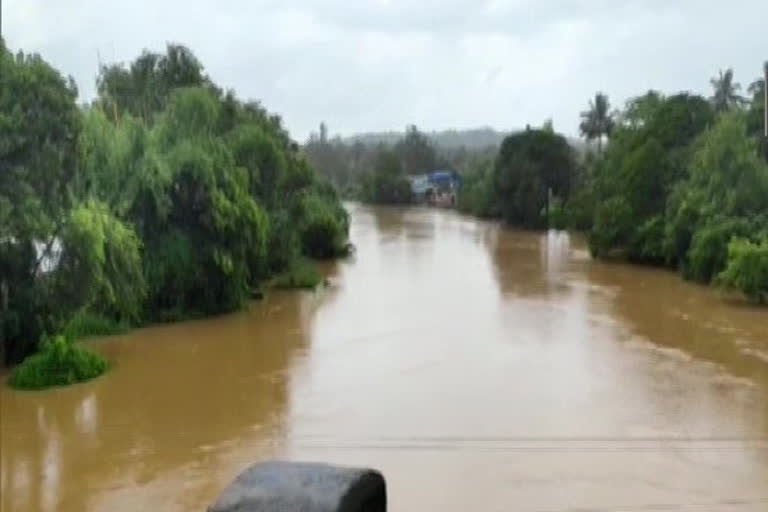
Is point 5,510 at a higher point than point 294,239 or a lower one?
lower

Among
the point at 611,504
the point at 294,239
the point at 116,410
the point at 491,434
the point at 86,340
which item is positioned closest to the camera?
the point at 611,504

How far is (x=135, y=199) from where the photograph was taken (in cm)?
2097

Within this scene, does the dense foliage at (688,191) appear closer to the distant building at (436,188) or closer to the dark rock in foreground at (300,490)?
the dark rock in foreground at (300,490)

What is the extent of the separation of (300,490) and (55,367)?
478 inches

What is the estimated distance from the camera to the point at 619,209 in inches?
1277

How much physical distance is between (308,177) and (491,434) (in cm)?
1923

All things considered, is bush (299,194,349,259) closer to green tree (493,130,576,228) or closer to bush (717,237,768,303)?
green tree (493,130,576,228)

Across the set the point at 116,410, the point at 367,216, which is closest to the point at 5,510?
the point at 116,410

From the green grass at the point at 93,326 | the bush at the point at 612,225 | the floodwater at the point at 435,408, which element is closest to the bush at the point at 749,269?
the floodwater at the point at 435,408

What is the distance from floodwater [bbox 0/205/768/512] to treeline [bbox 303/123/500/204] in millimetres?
48600

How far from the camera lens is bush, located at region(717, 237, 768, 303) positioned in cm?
2264

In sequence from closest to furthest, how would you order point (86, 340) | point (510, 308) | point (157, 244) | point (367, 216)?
point (86, 340), point (157, 244), point (510, 308), point (367, 216)

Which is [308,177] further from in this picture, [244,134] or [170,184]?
[170,184]

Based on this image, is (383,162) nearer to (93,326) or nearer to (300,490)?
(93,326)
